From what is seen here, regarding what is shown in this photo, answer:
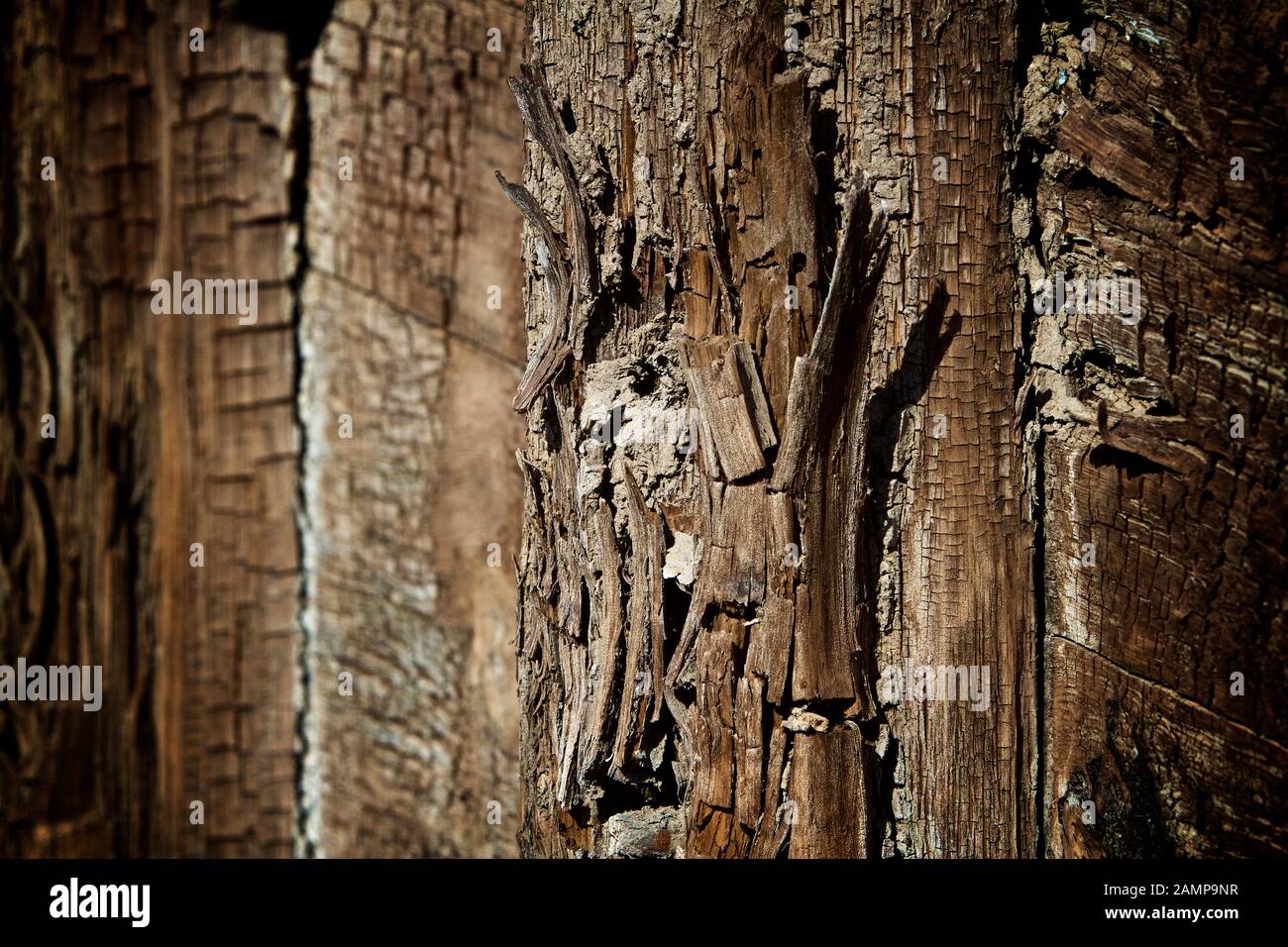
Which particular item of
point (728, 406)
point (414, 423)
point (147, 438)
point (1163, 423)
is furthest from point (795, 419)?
point (147, 438)

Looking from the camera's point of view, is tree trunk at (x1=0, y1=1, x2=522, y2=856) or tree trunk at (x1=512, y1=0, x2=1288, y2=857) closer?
tree trunk at (x1=512, y1=0, x2=1288, y2=857)

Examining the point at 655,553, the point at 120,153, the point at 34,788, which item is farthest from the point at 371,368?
the point at 34,788

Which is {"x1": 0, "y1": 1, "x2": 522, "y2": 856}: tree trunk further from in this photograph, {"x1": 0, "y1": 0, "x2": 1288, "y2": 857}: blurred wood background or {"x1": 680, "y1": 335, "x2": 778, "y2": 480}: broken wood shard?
{"x1": 680, "y1": 335, "x2": 778, "y2": 480}: broken wood shard

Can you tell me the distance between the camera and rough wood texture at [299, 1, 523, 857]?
124 cm

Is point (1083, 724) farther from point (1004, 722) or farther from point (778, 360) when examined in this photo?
point (778, 360)

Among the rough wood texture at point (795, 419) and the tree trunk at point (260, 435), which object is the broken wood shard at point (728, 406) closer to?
the rough wood texture at point (795, 419)

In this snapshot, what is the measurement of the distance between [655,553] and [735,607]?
0.32 ft

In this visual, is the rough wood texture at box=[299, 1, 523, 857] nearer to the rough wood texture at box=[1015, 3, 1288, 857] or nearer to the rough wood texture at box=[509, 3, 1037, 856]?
the rough wood texture at box=[509, 3, 1037, 856]

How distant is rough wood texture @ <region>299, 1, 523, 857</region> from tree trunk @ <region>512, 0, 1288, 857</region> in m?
0.32

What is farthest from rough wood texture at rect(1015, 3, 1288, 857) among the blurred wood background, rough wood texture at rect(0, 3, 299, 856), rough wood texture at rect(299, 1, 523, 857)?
→ rough wood texture at rect(0, 3, 299, 856)

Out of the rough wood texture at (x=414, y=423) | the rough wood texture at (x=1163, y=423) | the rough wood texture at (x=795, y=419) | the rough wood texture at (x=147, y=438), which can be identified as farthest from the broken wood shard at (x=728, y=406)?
the rough wood texture at (x=147, y=438)

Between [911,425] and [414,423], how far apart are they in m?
0.73

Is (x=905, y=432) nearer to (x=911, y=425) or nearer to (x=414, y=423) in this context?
(x=911, y=425)
